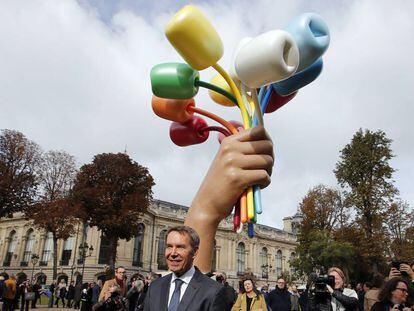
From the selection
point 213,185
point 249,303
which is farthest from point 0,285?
point 213,185

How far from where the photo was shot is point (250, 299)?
714cm

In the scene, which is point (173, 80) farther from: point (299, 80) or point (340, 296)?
point (340, 296)

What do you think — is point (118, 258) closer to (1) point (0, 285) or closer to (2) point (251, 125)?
(1) point (0, 285)

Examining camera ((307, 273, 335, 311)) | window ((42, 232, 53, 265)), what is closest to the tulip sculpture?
camera ((307, 273, 335, 311))

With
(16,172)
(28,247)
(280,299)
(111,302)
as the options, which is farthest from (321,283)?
(28,247)

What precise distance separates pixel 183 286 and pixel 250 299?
15.9 ft

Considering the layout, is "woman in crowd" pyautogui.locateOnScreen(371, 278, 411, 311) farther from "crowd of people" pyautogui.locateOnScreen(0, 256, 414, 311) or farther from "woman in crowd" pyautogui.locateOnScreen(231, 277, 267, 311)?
"woman in crowd" pyautogui.locateOnScreen(231, 277, 267, 311)

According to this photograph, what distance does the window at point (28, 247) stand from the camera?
4478 centimetres

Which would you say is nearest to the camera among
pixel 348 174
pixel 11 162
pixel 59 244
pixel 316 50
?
pixel 316 50

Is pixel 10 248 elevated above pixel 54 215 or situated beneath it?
situated beneath

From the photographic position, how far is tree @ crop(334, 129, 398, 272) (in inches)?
926

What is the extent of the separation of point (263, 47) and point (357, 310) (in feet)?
11.0

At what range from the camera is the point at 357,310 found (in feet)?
16.0

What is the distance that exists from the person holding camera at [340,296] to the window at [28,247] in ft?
150
